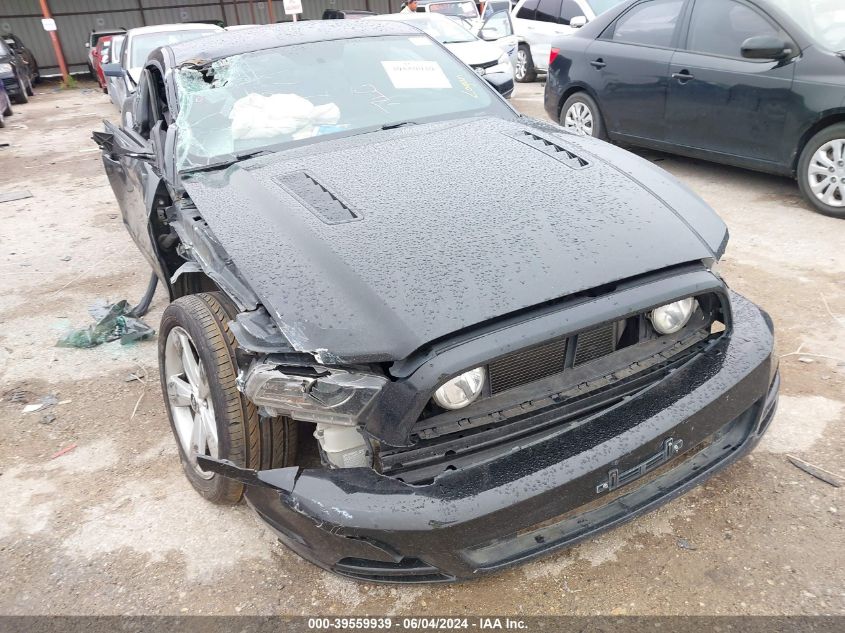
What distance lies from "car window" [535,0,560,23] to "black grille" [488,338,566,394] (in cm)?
1032

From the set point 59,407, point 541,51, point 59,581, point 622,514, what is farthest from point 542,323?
point 541,51

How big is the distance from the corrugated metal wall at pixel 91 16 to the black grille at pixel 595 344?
21.3 metres

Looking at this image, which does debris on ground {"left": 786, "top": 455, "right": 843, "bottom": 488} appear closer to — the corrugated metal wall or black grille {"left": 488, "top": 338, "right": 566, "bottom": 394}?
black grille {"left": 488, "top": 338, "right": 566, "bottom": 394}

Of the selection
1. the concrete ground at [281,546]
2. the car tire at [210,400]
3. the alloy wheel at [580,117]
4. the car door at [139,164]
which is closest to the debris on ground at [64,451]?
the concrete ground at [281,546]

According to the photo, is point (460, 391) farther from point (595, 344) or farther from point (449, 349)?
point (595, 344)

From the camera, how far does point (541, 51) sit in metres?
11.6

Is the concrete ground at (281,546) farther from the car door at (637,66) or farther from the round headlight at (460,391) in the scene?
the car door at (637,66)

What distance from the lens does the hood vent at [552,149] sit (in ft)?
8.79

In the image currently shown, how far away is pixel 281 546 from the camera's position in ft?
7.84

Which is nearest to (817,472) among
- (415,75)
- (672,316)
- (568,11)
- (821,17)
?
(672,316)

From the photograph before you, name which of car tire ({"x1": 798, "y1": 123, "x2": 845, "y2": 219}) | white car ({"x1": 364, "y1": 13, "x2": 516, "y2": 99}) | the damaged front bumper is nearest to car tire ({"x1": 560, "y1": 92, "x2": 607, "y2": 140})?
car tire ({"x1": 798, "y1": 123, "x2": 845, "y2": 219})

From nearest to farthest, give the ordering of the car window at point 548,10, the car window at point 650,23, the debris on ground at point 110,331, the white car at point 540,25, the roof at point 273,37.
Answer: the roof at point 273,37 < the debris on ground at point 110,331 < the car window at point 650,23 < the white car at point 540,25 < the car window at point 548,10

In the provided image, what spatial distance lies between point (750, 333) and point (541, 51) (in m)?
10.5

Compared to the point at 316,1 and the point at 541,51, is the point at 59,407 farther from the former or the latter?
the point at 316,1
